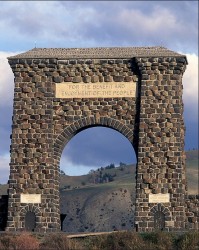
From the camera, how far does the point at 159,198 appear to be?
4575 centimetres

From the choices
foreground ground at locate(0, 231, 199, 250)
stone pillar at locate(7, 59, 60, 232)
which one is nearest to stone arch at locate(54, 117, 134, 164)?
stone pillar at locate(7, 59, 60, 232)

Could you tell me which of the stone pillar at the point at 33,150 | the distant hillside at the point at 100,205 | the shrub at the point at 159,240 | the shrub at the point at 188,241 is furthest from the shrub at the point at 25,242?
the distant hillside at the point at 100,205

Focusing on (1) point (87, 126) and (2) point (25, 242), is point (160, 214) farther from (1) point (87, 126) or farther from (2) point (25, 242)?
(2) point (25, 242)

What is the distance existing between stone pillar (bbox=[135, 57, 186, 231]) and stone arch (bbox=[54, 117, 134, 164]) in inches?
36.3

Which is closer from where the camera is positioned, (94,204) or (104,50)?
(104,50)

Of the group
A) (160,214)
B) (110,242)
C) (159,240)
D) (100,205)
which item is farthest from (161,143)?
(100,205)

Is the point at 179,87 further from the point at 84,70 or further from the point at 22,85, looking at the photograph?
the point at 22,85

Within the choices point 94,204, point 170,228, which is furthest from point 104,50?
point 94,204

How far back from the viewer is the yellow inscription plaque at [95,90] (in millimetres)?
47094

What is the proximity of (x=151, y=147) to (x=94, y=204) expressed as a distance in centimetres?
6750

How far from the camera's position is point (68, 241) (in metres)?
40.8

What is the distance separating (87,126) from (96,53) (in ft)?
12.7

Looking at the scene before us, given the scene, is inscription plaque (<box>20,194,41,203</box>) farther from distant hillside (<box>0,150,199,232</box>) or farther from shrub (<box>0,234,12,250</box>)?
distant hillside (<box>0,150,199,232</box>)

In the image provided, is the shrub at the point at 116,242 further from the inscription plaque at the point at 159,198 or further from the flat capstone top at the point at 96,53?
the flat capstone top at the point at 96,53
